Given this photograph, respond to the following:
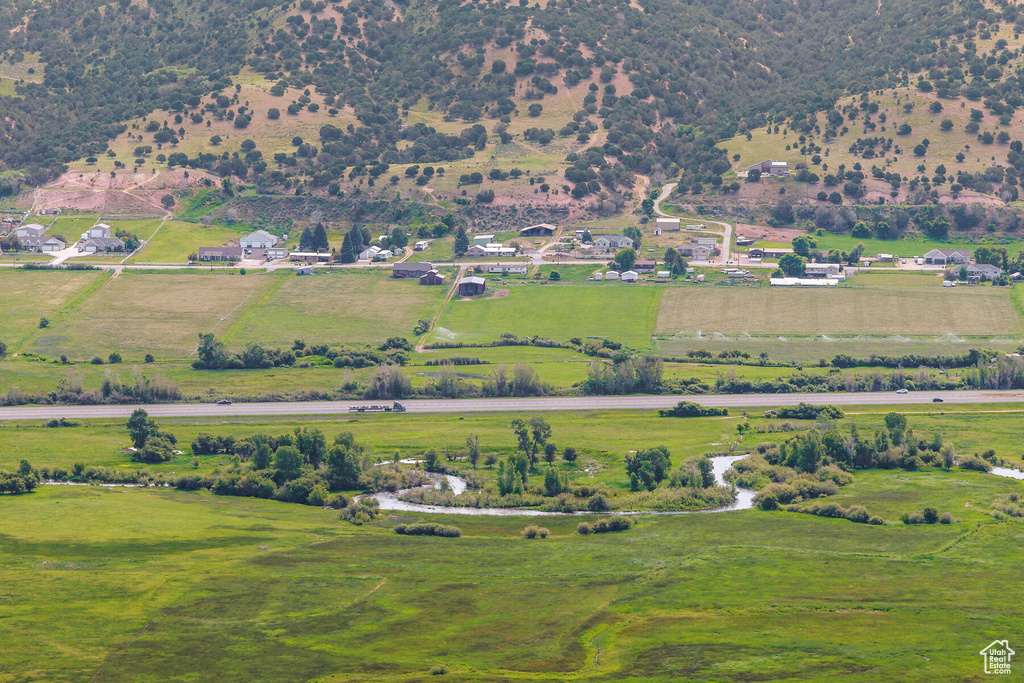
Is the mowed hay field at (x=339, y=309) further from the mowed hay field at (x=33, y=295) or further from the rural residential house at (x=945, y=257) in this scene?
the rural residential house at (x=945, y=257)

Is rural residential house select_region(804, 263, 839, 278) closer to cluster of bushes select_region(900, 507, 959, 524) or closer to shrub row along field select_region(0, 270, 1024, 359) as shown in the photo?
shrub row along field select_region(0, 270, 1024, 359)

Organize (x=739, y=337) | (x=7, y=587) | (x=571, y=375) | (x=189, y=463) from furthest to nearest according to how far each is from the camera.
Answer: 1. (x=739, y=337)
2. (x=571, y=375)
3. (x=189, y=463)
4. (x=7, y=587)

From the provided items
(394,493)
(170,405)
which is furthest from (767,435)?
(170,405)

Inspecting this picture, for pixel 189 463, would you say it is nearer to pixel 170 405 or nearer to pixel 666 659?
pixel 170 405

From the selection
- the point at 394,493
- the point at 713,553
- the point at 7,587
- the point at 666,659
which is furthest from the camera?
the point at 394,493

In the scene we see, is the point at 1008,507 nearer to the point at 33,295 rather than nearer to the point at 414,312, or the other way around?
the point at 414,312

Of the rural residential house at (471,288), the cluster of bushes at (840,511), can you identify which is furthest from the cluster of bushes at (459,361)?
the cluster of bushes at (840,511)

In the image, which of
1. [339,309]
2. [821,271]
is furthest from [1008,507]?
[339,309]
